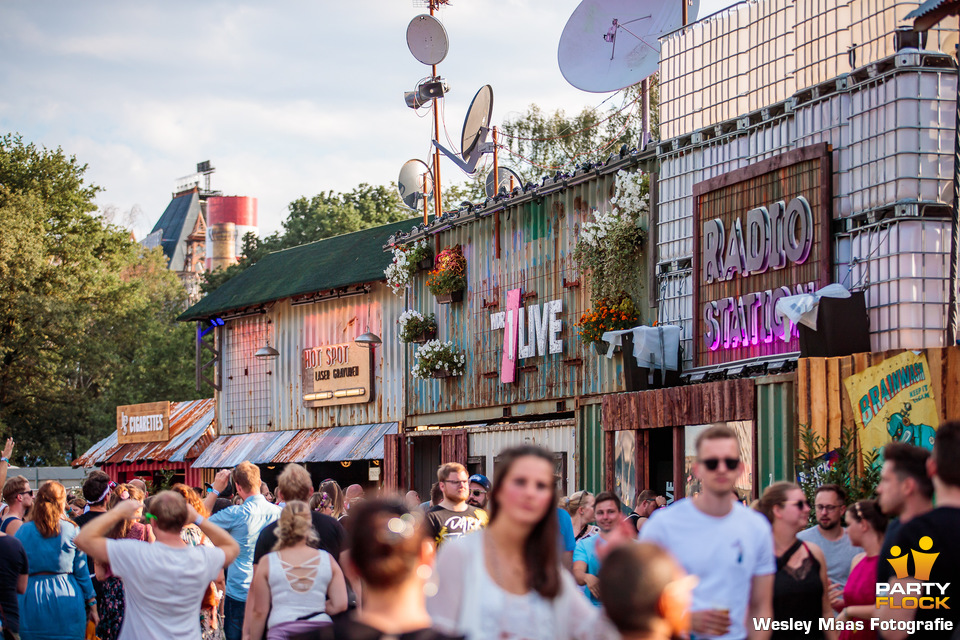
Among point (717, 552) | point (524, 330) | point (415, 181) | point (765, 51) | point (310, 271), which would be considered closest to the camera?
point (717, 552)

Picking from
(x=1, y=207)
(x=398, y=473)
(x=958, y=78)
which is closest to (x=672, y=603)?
(x=958, y=78)

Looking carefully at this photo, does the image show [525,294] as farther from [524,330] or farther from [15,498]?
[15,498]

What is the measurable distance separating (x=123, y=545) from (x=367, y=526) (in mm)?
3090

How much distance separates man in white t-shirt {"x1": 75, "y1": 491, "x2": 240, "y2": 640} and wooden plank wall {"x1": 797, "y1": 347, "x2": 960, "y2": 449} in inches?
266

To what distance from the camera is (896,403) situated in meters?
10.7

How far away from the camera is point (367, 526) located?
11.8 ft

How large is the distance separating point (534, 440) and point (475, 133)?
6018 mm

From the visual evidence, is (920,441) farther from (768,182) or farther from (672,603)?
(672,603)

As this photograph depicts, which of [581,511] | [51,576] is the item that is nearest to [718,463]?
[581,511]

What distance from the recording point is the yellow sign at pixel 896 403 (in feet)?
34.7

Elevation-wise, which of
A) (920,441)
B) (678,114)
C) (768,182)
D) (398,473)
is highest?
(678,114)

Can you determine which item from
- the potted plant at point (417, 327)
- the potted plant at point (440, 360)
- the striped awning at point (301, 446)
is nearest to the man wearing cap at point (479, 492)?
the potted plant at point (440, 360)

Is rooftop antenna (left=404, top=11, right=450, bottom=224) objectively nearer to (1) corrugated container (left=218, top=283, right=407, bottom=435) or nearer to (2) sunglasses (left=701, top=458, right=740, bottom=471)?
(1) corrugated container (left=218, top=283, right=407, bottom=435)

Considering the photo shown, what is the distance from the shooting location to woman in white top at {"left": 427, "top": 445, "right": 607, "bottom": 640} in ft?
13.0
